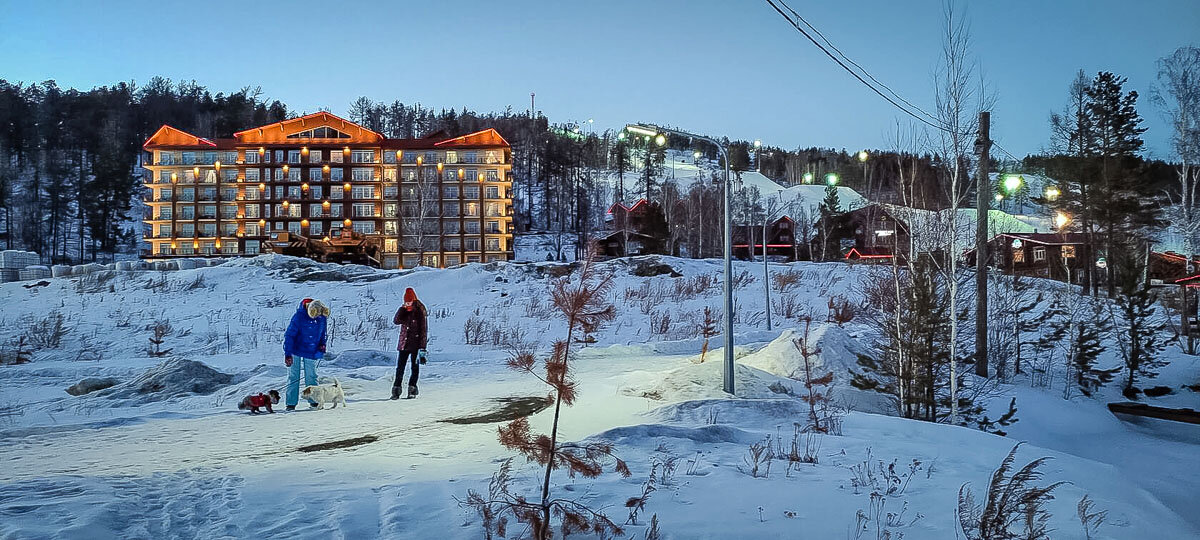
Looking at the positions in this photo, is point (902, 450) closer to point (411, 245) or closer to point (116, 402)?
point (116, 402)

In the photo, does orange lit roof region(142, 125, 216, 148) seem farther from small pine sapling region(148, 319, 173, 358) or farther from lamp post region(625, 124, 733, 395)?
lamp post region(625, 124, 733, 395)

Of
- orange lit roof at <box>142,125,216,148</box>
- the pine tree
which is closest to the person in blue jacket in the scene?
the pine tree

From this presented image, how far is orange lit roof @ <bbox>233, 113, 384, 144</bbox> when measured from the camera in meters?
64.2

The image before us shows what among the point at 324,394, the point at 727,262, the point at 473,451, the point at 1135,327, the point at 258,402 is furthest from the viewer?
the point at 1135,327

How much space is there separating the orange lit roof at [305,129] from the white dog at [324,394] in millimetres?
58215

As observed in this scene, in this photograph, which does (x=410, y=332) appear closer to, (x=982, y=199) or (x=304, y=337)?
A: (x=304, y=337)

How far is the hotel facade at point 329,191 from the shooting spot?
205ft

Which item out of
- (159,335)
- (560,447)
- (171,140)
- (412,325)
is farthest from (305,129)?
(560,447)

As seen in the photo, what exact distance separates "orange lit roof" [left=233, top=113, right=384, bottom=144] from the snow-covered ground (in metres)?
46.6

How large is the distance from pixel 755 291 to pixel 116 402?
28692 millimetres

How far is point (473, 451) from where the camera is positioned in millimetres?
7090

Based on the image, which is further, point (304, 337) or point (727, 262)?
point (727, 262)

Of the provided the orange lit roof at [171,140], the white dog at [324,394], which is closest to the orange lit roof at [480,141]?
the orange lit roof at [171,140]

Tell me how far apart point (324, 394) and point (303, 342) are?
2.94 ft
